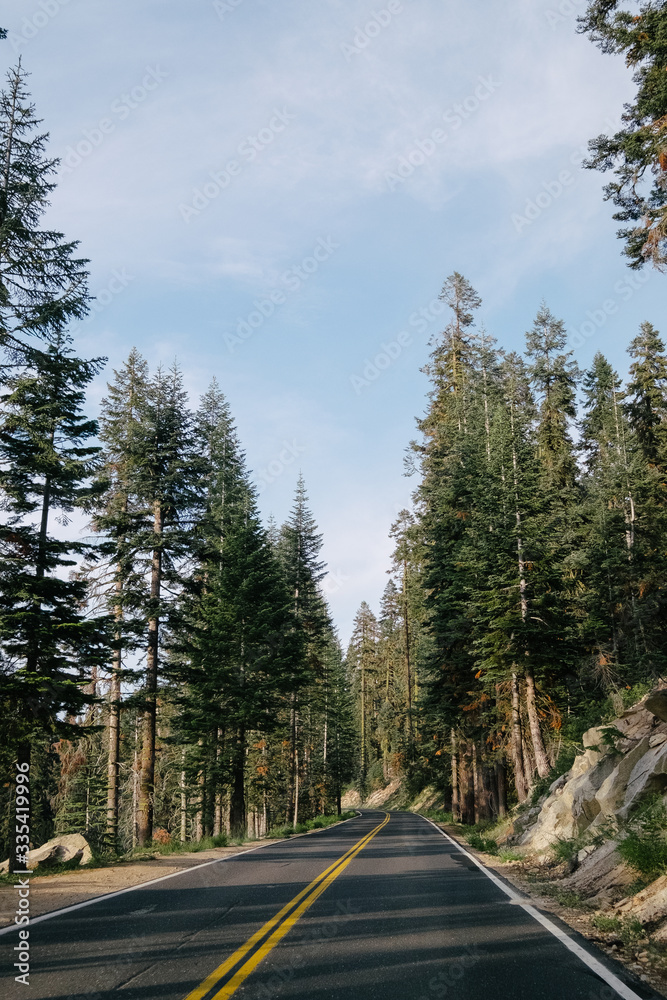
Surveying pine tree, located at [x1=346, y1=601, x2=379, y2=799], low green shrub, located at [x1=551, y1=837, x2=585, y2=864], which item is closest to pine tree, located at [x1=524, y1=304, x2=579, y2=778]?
low green shrub, located at [x1=551, y1=837, x2=585, y2=864]

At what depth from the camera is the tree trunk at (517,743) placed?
2538 cm

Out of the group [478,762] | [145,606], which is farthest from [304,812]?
[145,606]

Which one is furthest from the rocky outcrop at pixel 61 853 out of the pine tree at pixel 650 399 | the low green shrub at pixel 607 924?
the pine tree at pixel 650 399

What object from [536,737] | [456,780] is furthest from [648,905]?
[456,780]

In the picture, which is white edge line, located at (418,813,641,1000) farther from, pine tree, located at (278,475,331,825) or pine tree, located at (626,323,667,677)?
pine tree, located at (278,475,331,825)

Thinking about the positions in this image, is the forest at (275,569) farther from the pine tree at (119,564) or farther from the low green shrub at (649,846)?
the low green shrub at (649,846)

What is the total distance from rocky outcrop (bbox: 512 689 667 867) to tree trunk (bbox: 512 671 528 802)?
7540 mm

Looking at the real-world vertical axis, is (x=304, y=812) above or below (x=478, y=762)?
below

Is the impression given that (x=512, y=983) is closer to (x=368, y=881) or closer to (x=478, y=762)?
(x=368, y=881)

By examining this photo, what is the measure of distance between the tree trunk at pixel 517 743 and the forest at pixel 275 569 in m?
0.13

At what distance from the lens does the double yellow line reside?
5639mm

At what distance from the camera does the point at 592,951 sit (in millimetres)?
6949

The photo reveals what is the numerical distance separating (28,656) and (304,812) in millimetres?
46304

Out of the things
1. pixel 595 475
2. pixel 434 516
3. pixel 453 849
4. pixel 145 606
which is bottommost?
pixel 453 849
